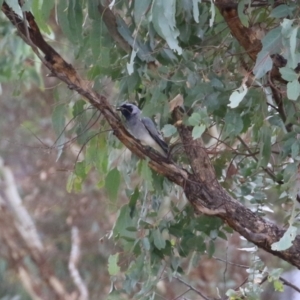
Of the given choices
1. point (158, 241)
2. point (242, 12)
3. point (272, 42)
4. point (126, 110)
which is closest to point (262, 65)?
point (272, 42)

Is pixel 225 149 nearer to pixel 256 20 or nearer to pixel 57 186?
pixel 256 20

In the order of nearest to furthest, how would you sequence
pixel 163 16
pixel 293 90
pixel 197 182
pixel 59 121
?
pixel 163 16 < pixel 293 90 < pixel 197 182 < pixel 59 121

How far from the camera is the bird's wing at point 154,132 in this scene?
1998 mm

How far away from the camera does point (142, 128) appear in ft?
7.09

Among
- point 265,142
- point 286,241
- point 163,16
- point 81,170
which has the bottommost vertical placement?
point 286,241

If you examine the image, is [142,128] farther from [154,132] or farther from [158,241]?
[158,241]

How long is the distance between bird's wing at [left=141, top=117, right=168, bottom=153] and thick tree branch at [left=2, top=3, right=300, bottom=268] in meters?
0.19

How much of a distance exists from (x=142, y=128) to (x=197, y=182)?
0.51 metres

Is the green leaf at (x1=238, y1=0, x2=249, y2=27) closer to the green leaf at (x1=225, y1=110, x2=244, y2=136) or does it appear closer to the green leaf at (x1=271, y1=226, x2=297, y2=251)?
the green leaf at (x1=225, y1=110, x2=244, y2=136)

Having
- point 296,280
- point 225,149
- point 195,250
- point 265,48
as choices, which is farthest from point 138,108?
point 296,280

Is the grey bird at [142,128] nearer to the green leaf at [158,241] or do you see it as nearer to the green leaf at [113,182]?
the green leaf at [113,182]

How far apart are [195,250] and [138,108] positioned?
437 millimetres

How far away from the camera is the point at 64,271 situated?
4.91m

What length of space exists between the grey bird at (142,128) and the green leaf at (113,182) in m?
0.13
